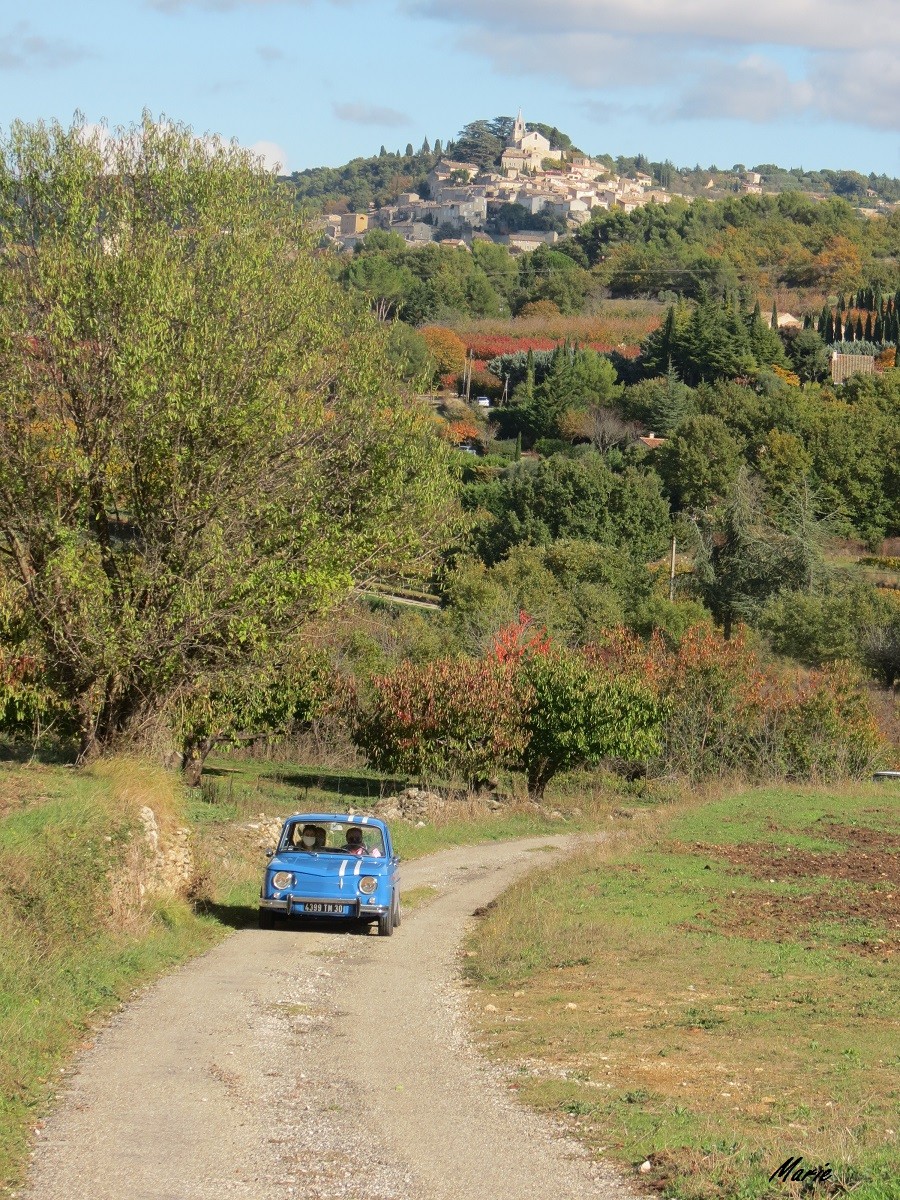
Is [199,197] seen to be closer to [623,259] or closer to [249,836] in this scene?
[249,836]

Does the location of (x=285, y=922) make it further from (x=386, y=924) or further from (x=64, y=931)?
(x=64, y=931)

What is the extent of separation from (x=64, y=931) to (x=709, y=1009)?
6.31 metres

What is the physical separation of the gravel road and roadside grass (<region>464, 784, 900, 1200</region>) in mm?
545

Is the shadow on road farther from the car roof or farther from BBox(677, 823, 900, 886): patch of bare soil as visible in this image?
BBox(677, 823, 900, 886): patch of bare soil

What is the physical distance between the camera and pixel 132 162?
1030 inches

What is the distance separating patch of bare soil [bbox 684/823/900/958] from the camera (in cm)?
2009

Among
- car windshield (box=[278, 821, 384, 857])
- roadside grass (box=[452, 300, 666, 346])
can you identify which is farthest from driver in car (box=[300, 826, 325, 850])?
roadside grass (box=[452, 300, 666, 346])

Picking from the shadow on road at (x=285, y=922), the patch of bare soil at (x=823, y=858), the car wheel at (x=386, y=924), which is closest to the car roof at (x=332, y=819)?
the car wheel at (x=386, y=924)

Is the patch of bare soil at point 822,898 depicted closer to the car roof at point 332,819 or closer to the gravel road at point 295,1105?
the car roof at point 332,819

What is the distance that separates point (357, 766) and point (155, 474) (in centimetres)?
2797

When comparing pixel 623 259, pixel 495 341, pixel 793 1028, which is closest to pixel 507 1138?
pixel 793 1028

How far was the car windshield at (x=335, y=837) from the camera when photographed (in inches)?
749
